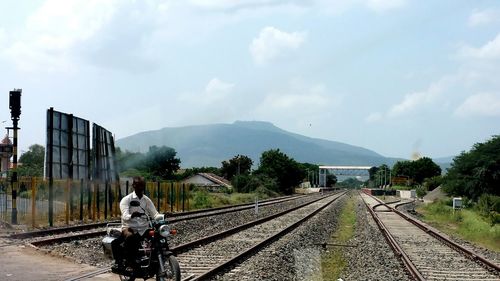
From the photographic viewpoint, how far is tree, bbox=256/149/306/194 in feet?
371

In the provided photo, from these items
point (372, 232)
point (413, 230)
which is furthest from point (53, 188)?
point (413, 230)

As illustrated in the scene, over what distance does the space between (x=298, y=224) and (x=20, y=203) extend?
12265 mm

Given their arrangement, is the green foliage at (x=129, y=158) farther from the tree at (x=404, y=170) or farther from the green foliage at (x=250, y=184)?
the tree at (x=404, y=170)

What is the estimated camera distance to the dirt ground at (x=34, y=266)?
11.4 metres

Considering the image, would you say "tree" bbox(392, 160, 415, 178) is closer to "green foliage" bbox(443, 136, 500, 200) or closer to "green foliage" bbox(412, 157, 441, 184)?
"green foliage" bbox(412, 157, 441, 184)

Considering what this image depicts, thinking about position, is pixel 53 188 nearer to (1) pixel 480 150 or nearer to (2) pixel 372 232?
(2) pixel 372 232

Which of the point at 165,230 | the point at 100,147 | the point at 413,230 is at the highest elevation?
the point at 100,147

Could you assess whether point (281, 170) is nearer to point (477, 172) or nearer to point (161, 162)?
point (161, 162)

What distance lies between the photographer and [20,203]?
27797 millimetres

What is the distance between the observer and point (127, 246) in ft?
31.0

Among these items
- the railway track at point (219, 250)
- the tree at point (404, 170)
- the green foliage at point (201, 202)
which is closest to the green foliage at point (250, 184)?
the green foliage at point (201, 202)

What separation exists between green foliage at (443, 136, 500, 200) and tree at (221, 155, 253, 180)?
79.8m

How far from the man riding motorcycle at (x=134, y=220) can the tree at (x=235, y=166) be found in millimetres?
125524

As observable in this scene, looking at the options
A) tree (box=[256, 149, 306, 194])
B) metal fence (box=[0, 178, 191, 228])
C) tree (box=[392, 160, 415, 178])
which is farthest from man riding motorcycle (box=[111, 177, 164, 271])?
tree (box=[392, 160, 415, 178])
